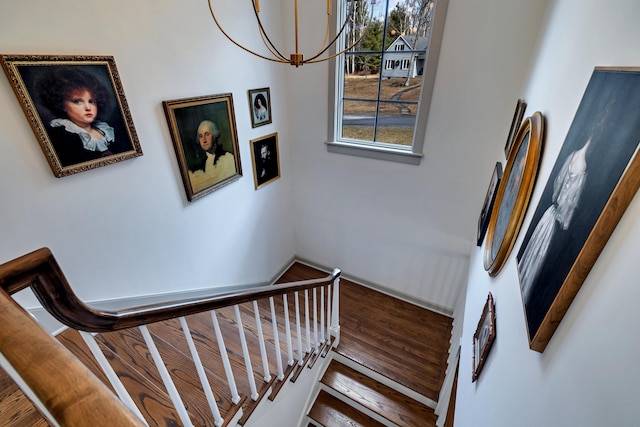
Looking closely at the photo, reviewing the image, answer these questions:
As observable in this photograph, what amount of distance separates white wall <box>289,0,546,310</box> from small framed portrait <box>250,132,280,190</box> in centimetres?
32

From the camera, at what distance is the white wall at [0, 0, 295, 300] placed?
1.33 m

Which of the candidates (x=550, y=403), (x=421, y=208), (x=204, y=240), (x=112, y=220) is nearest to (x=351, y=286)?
(x=421, y=208)

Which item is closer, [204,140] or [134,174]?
[134,174]

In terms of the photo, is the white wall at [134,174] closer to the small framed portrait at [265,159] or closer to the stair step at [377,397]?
the small framed portrait at [265,159]

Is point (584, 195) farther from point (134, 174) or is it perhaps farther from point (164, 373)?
point (134, 174)

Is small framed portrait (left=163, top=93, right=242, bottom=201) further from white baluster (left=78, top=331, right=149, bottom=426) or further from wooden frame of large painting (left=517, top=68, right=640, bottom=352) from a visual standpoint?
wooden frame of large painting (left=517, top=68, right=640, bottom=352)

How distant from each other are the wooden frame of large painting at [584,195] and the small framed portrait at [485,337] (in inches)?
13.6

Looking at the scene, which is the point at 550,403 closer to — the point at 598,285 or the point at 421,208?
the point at 598,285

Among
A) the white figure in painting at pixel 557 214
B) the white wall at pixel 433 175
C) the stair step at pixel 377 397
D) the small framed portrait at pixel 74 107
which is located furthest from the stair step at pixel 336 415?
the small framed portrait at pixel 74 107

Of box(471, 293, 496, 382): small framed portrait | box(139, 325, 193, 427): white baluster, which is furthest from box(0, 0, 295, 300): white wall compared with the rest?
box(471, 293, 496, 382): small framed portrait

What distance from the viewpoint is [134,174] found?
5.98 feet

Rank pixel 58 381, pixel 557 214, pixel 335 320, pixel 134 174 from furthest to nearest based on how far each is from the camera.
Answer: pixel 335 320 < pixel 134 174 < pixel 557 214 < pixel 58 381

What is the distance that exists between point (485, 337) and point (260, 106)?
2.65 metres

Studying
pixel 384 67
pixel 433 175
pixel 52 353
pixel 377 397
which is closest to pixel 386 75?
pixel 384 67
